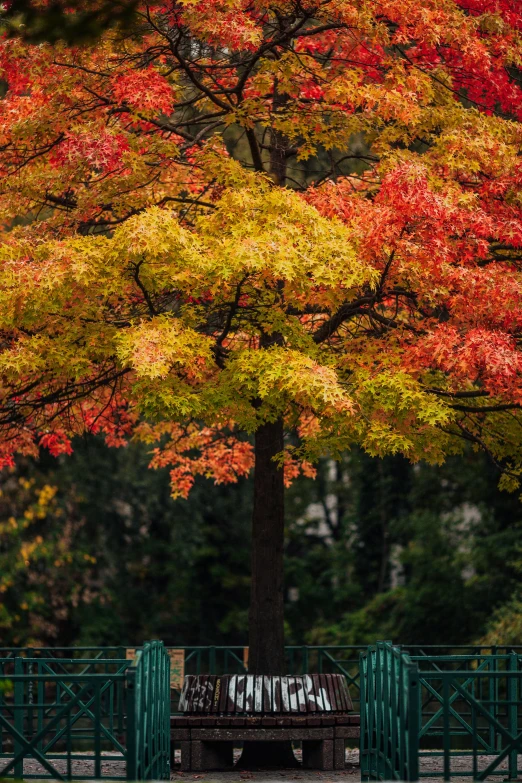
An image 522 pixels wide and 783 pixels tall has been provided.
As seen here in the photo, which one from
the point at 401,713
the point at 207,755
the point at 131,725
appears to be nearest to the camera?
the point at 131,725

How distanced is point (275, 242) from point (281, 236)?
8 cm

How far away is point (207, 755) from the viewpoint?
11531mm

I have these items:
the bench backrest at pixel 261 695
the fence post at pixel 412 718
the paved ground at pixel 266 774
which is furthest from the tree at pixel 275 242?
the fence post at pixel 412 718

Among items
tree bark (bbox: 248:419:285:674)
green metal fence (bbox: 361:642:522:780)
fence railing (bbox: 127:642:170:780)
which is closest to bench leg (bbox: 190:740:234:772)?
fence railing (bbox: 127:642:170:780)

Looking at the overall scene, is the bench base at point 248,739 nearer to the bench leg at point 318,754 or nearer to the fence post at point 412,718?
the bench leg at point 318,754

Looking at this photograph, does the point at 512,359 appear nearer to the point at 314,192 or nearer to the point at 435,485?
the point at 314,192

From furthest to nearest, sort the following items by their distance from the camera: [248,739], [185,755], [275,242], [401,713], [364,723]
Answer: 1. [185,755]
2. [248,739]
3. [364,723]
4. [275,242]
5. [401,713]

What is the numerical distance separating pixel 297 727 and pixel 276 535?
2.25 m

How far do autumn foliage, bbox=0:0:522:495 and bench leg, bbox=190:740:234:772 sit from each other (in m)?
3.39

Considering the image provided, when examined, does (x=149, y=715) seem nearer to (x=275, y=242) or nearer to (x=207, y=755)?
(x=207, y=755)

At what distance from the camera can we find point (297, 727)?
11375 mm

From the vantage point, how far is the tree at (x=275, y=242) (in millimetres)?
10172

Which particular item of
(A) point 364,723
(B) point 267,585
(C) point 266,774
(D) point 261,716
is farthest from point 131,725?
(B) point 267,585

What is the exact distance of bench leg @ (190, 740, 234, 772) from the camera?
449 inches
